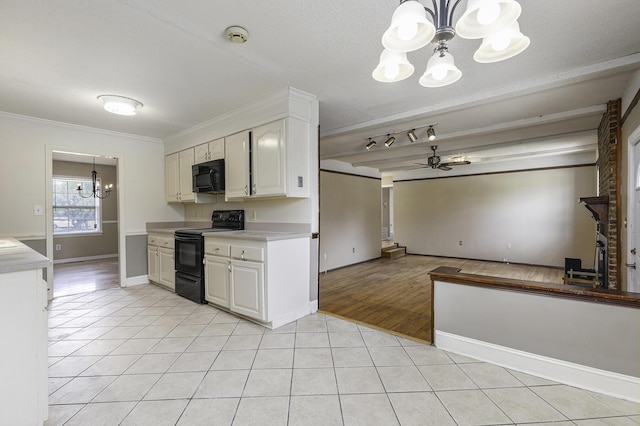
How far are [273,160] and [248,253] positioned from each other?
103 centimetres

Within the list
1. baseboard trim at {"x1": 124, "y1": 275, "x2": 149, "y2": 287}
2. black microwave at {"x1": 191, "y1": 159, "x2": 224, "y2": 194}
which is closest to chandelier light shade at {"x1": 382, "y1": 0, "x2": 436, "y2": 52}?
black microwave at {"x1": 191, "y1": 159, "x2": 224, "y2": 194}

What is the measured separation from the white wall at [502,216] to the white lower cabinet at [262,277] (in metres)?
5.65

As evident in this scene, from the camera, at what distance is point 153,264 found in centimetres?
459

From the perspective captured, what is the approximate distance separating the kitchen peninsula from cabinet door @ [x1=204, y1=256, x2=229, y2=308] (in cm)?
178

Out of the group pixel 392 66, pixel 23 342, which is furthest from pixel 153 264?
pixel 392 66

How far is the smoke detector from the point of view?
1.95 meters

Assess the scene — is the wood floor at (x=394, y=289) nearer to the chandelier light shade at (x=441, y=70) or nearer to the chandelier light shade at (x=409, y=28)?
the chandelier light shade at (x=441, y=70)

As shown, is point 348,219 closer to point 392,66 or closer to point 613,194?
point 613,194

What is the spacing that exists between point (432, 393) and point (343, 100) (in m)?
2.85

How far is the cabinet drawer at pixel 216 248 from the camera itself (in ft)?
10.7

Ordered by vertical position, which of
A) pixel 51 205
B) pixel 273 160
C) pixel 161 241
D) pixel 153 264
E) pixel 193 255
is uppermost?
pixel 273 160

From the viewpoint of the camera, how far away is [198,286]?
3604 millimetres

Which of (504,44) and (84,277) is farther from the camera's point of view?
(84,277)

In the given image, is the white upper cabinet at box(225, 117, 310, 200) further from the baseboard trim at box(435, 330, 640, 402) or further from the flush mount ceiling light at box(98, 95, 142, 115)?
the baseboard trim at box(435, 330, 640, 402)
